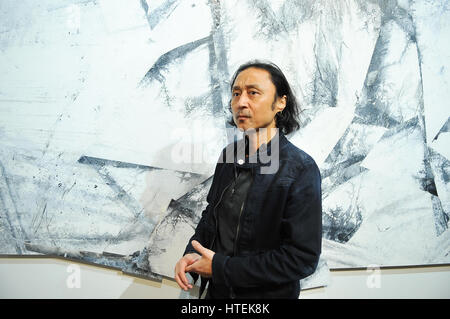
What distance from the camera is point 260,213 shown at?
984mm

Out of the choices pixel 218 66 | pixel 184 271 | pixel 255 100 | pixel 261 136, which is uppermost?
pixel 218 66

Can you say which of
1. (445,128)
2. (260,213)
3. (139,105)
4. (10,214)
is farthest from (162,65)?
(445,128)

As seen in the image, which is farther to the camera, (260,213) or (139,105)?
(139,105)

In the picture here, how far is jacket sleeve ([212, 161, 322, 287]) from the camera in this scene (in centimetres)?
90

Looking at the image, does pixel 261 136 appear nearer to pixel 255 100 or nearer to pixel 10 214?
pixel 255 100

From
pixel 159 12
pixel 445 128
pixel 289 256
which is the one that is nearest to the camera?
pixel 289 256

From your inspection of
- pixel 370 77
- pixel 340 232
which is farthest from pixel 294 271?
pixel 370 77

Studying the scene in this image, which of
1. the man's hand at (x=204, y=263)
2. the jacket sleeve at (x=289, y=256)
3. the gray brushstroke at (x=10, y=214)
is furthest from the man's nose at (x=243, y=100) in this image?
the gray brushstroke at (x=10, y=214)

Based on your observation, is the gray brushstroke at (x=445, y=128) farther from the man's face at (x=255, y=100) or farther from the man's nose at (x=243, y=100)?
the man's nose at (x=243, y=100)

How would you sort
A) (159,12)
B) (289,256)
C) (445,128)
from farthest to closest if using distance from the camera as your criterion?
(445,128) → (159,12) → (289,256)

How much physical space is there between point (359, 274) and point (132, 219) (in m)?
1.14

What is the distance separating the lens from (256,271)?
2.98ft

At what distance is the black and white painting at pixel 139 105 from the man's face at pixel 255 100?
39 centimetres

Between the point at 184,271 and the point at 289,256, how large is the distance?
35cm
